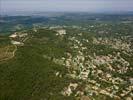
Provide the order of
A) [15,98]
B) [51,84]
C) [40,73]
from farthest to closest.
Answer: [40,73]
[51,84]
[15,98]

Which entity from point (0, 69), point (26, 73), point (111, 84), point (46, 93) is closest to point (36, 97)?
point (46, 93)

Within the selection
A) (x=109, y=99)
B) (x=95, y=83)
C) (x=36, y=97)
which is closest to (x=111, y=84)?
(x=95, y=83)

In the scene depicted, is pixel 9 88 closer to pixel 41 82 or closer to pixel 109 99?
pixel 41 82

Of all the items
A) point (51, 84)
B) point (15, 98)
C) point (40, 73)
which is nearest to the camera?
point (15, 98)

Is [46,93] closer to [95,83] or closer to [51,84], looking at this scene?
[51,84]

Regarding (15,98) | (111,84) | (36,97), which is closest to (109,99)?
(111,84)

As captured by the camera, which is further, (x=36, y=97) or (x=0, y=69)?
(x=0, y=69)

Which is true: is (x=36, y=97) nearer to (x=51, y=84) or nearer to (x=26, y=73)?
(x=51, y=84)

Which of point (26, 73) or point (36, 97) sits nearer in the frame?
point (36, 97)
